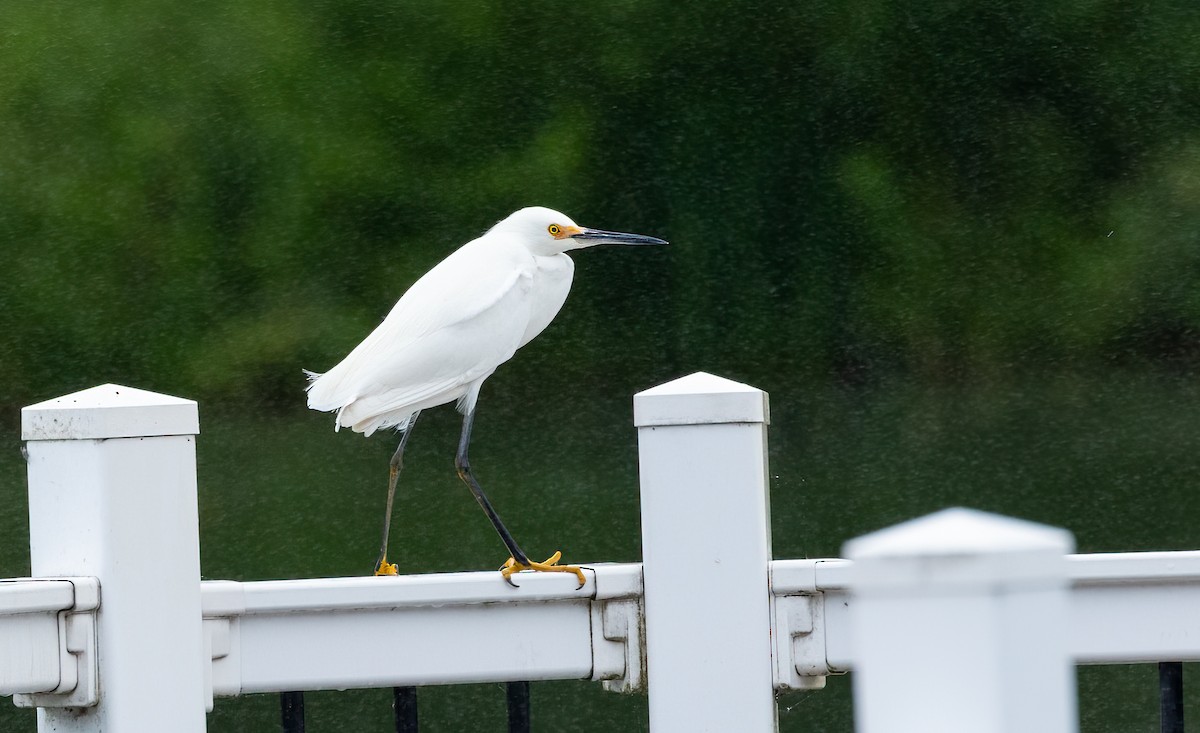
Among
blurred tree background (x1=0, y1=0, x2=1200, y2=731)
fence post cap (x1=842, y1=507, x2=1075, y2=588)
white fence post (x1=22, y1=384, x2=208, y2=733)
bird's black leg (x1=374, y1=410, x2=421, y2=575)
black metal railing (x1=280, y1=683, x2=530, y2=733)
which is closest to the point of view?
fence post cap (x1=842, y1=507, x2=1075, y2=588)

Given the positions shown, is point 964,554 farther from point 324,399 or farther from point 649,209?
point 649,209

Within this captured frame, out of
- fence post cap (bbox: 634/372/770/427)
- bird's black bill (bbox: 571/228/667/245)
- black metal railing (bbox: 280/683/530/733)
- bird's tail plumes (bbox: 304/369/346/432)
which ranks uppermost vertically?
bird's black bill (bbox: 571/228/667/245)

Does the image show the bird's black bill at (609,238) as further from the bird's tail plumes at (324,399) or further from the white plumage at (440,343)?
the bird's tail plumes at (324,399)

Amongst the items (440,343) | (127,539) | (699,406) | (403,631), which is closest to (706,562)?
(699,406)

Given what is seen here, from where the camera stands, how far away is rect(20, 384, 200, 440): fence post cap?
1.17 metres

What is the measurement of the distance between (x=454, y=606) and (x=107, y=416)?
0.99 ft

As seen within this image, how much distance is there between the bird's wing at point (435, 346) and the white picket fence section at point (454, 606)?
1089 millimetres

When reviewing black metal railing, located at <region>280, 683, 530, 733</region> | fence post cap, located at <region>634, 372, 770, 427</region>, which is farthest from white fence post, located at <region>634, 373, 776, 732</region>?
black metal railing, located at <region>280, 683, 530, 733</region>

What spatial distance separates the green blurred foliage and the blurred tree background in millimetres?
23

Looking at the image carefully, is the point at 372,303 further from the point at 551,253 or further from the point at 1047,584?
the point at 1047,584

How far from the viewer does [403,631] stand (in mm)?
1229

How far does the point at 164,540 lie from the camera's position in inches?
46.3

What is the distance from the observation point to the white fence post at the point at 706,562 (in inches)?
47.8

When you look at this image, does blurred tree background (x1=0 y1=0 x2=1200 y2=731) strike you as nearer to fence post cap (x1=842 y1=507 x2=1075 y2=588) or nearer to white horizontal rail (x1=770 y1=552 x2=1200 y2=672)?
white horizontal rail (x1=770 y1=552 x2=1200 y2=672)
